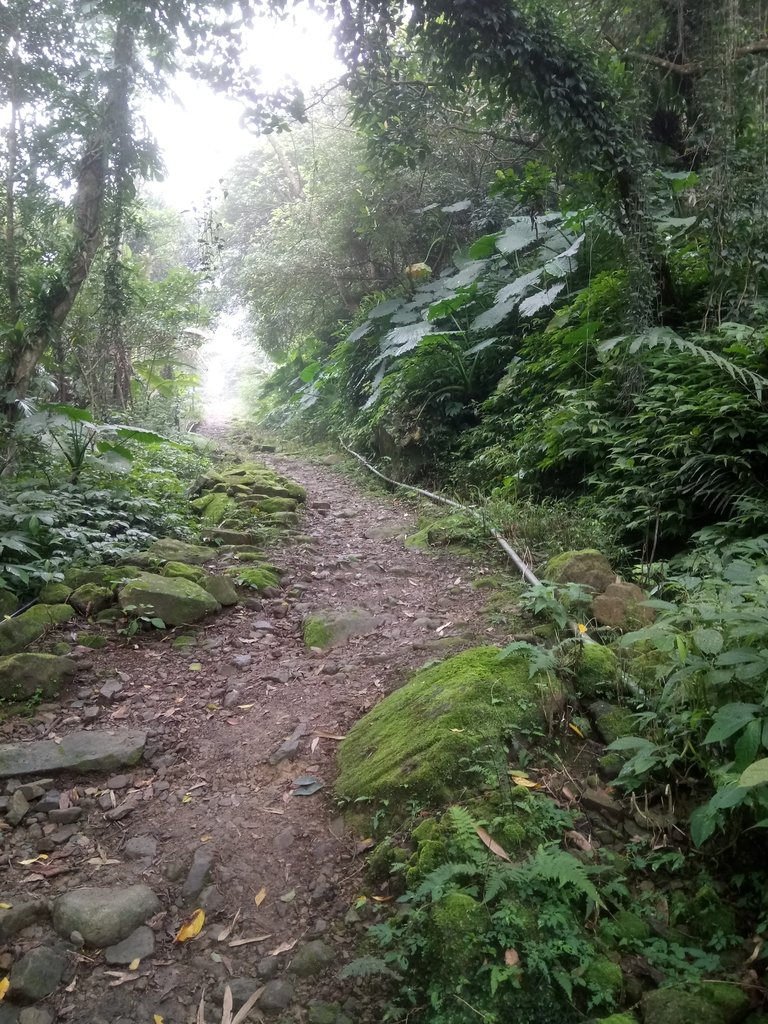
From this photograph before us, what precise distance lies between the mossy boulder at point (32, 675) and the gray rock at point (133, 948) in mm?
1616

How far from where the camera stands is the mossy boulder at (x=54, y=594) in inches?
155

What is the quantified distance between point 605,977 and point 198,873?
134 centimetres

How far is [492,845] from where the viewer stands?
1.91m

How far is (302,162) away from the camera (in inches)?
602

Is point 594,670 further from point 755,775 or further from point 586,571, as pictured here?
point 755,775

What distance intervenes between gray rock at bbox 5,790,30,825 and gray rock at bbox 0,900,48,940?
50 cm

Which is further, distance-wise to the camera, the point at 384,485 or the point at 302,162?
the point at 302,162

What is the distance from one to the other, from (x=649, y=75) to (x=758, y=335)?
368cm

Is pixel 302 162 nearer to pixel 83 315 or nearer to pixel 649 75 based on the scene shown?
pixel 83 315

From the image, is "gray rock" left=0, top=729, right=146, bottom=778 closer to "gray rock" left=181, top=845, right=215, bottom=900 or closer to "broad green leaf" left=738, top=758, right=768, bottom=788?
"gray rock" left=181, top=845, right=215, bottom=900

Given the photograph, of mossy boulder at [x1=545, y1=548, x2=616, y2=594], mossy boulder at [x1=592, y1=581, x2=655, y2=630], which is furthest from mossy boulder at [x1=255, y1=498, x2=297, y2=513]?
mossy boulder at [x1=592, y1=581, x2=655, y2=630]

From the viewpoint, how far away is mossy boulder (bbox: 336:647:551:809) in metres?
2.24

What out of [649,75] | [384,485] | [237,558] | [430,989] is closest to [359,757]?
[430,989]

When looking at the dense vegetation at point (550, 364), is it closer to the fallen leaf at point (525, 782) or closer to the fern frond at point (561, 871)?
the fern frond at point (561, 871)
